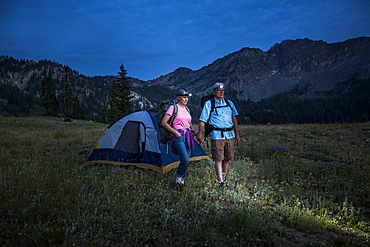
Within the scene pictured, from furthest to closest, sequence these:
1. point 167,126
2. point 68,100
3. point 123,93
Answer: point 68,100
point 123,93
point 167,126

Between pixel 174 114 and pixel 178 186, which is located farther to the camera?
pixel 178 186

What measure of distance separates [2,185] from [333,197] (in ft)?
26.6

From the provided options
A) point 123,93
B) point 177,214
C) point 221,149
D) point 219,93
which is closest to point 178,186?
point 177,214

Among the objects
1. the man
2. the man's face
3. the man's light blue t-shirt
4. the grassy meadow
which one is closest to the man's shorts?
the man

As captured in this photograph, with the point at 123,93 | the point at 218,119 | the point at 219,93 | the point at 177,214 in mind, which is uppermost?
the point at 123,93

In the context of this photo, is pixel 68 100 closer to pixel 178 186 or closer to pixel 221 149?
pixel 178 186

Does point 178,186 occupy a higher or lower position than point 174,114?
lower

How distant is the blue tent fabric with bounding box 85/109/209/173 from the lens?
6480mm

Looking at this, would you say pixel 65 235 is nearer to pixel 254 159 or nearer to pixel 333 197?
pixel 333 197

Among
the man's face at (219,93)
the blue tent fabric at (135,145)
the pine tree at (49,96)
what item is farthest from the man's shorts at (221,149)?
the pine tree at (49,96)

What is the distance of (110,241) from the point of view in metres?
2.85

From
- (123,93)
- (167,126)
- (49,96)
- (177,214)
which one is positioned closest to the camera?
(177,214)

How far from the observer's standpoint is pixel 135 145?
6.94m

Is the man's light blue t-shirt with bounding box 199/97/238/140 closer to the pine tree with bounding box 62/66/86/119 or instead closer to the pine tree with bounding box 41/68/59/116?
the pine tree with bounding box 62/66/86/119
